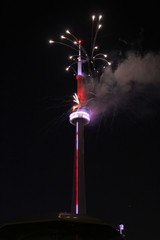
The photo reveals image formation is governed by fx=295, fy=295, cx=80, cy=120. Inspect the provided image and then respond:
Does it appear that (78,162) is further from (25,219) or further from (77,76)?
(25,219)

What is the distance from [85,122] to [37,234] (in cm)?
5056

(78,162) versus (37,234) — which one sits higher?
(78,162)

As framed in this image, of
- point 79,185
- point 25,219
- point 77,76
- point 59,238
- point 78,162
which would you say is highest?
point 77,76

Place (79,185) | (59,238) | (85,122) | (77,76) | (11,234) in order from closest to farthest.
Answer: (59,238)
(11,234)
(79,185)
(85,122)
(77,76)

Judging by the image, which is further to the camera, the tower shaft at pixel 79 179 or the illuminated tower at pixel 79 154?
the illuminated tower at pixel 79 154

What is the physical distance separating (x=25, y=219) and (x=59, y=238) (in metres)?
0.52

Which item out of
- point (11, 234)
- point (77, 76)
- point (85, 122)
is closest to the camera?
point (11, 234)

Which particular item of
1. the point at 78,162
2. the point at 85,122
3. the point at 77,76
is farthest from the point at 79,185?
the point at 77,76

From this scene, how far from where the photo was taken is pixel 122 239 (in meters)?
3.63

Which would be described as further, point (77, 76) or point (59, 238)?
point (77, 76)

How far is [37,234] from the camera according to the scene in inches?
129

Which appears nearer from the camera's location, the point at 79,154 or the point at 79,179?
the point at 79,179

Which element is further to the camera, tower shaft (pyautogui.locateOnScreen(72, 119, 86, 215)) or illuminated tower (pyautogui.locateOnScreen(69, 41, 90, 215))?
illuminated tower (pyautogui.locateOnScreen(69, 41, 90, 215))

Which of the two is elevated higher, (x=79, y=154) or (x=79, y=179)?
(x=79, y=154)
